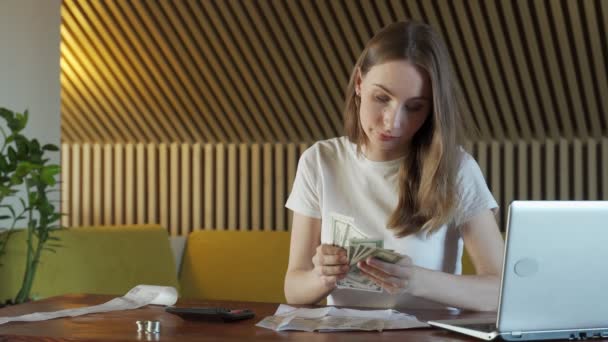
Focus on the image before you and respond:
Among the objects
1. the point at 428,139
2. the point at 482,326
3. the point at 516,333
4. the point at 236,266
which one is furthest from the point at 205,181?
the point at 516,333

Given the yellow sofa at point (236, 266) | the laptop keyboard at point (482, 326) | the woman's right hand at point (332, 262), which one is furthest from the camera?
the yellow sofa at point (236, 266)

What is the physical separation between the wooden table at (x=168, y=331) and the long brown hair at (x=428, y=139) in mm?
310

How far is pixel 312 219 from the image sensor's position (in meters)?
2.74

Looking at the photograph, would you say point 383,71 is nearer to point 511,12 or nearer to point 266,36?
point 511,12

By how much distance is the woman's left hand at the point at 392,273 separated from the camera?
7.06 feet

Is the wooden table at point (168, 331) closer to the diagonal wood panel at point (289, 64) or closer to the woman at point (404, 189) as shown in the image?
the woman at point (404, 189)

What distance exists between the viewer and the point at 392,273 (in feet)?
7.20

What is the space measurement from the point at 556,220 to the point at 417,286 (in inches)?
24.4

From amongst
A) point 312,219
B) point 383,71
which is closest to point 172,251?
point 312,219

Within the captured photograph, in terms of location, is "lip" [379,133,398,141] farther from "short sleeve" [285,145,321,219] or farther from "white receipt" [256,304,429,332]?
"white receipt" [256,304,429,332]

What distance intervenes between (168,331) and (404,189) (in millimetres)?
891

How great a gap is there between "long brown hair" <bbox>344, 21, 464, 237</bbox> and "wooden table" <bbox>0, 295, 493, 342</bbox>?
0.31m

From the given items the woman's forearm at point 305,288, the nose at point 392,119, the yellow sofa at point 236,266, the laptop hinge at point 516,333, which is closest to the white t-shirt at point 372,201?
the woman's forearm at point 305,288

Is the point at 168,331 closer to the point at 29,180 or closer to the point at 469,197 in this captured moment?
the point at 469,197
